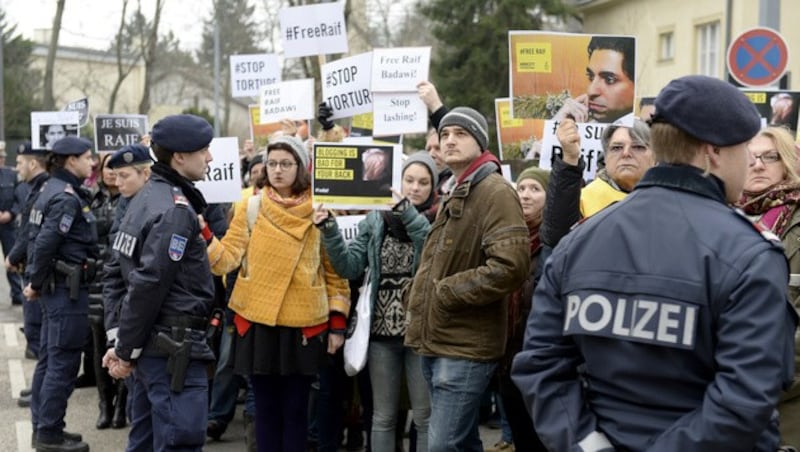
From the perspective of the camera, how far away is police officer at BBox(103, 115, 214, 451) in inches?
208

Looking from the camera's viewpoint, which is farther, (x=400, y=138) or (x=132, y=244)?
(x=400, y=138)

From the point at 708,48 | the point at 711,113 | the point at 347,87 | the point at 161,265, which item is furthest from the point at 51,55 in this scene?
the point at 711,113

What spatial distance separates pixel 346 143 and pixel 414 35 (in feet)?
132

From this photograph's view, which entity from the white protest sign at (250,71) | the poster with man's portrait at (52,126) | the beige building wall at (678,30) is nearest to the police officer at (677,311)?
the white protest sign at (250,71)

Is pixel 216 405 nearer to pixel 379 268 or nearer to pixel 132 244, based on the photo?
pixel 379 268

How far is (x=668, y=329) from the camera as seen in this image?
8.96 feet

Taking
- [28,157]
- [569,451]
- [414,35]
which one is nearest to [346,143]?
[569,451]

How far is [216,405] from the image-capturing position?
813 centimetres

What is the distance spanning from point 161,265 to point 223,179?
2.45 m

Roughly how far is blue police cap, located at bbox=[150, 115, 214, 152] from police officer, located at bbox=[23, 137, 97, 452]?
8.63 ft

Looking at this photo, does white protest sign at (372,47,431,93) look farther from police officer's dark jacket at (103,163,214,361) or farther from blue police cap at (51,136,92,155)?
blue police cap at (51,136,92,155)

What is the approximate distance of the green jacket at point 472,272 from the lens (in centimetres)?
511

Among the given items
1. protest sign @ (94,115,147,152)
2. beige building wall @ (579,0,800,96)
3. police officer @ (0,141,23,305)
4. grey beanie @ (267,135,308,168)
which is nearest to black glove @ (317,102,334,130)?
grey beanie @ (267,135,308,168)

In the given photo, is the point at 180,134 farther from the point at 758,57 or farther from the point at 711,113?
the point at 758,57
